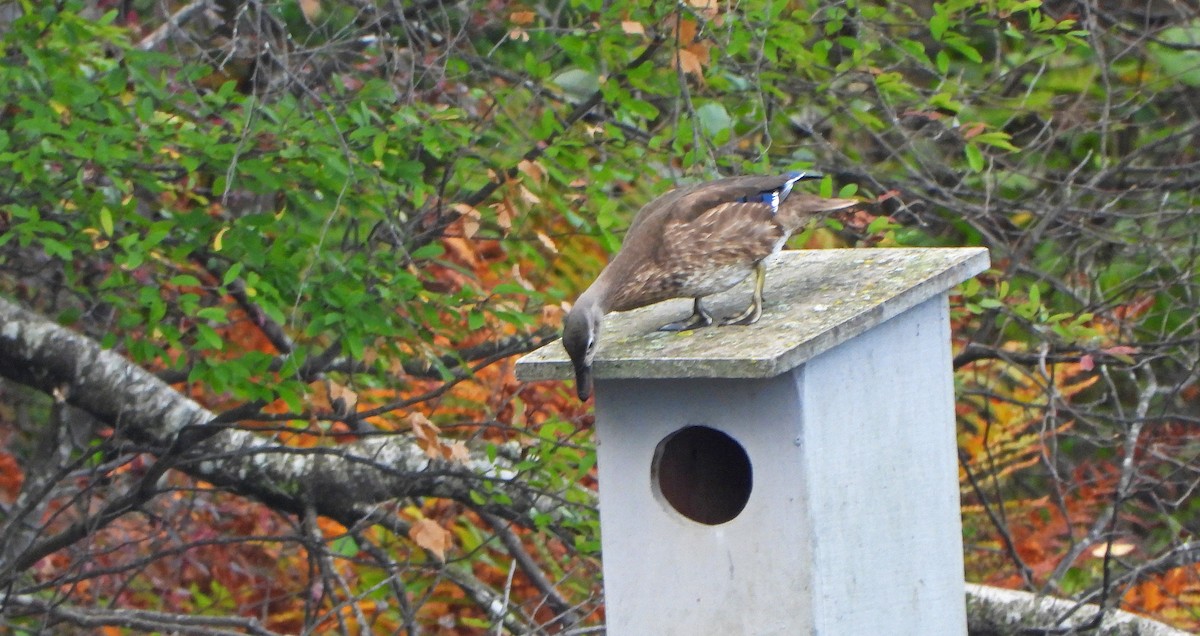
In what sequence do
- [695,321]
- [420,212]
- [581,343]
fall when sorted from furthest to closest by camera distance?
[420,212]
[695,321]
[581,343]

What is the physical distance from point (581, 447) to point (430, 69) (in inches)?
43.4

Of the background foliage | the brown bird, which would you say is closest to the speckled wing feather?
the brown bird

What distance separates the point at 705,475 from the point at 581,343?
596mm

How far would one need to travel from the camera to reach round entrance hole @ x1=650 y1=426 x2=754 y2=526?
299 cm

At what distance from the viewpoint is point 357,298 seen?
12.4 ft

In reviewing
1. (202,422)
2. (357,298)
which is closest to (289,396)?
(357,298)

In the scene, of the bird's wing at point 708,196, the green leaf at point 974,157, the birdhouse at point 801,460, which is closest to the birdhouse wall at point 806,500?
the birdhouse at point 801,460

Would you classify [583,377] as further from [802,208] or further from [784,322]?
[802,208]

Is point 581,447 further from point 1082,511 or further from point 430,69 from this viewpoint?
point 1082,511

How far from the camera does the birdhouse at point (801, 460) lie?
2682 mm

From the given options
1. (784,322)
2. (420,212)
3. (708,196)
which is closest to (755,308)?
(784,322)

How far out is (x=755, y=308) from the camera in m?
2.84

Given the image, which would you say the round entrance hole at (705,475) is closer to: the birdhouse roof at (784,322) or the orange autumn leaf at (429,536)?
the birdhouse roof at (784,322)

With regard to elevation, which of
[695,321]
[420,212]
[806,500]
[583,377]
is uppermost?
[420,212]
